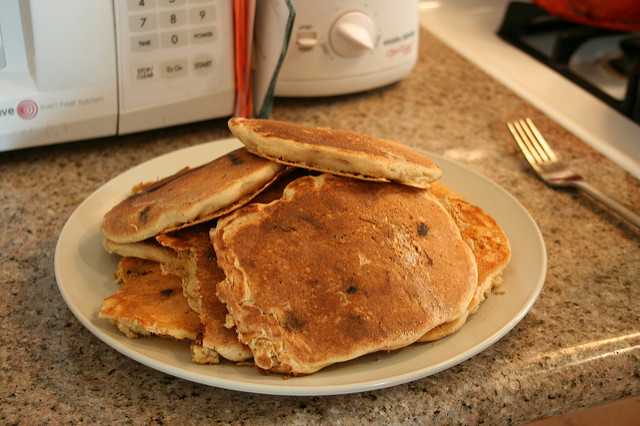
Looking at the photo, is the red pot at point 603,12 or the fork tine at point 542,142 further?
the red pot at point 603,12

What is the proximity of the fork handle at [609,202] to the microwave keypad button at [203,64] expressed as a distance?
0.61 metres

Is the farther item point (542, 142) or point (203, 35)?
point (542, 142)

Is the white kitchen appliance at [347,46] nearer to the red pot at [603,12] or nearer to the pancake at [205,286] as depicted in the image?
the red pot at [603,12]

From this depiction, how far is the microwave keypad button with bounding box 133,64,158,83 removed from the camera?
92 cm

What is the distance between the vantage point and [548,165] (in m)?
0.99

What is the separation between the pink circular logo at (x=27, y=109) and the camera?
2.82ft

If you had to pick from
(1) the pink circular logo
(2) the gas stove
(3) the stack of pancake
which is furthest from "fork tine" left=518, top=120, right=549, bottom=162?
(1) the pink circular logo

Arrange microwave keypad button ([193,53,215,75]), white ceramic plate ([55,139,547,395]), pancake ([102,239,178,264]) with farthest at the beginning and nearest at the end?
microwave keypad button ([193,53,215,75]) < pancake ([102,239,178,264]) < white ceramic plate ([55,139,547,395])

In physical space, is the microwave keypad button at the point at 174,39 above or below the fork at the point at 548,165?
above

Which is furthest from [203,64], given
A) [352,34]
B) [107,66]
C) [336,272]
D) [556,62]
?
[556,62]

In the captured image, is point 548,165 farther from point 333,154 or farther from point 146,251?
point 146,251

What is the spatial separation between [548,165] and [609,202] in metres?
0.13

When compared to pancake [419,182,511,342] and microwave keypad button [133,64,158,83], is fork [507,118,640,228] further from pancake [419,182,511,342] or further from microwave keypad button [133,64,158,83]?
microwave keypad button [133,64,158,83]

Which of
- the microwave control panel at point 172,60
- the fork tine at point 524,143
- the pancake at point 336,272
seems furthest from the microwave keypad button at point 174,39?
the fork tine at point 524,143
